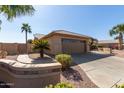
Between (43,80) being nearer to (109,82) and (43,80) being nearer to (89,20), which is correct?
(109,82)

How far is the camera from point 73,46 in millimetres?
16422

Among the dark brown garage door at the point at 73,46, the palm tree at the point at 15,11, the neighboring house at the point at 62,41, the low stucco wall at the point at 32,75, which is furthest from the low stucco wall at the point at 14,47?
the low stucco wall at the point at 32,75

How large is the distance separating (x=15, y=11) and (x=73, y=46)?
10.1 m

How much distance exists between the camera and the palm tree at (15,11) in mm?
6895

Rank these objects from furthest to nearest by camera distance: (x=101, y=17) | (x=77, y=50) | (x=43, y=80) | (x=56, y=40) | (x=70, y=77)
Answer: (x=77, y=50) → (x=56, y=40) → (x=101, y=17) → (x=70, y=77) → (x=43, y=80)

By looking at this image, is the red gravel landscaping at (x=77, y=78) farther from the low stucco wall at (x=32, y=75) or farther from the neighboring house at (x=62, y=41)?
the neighboring house at (x=62, y=41)

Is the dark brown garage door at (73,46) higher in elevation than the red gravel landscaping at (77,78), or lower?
higher

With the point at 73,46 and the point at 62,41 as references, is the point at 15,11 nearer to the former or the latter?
the point at 62,41

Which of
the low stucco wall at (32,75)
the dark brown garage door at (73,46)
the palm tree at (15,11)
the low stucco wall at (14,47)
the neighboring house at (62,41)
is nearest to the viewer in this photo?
the low stucco wall at (32,75)

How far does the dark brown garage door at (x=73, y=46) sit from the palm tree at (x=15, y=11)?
26.8 ft

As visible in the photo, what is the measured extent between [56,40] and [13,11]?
27.1 feet

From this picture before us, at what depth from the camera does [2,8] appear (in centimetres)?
688

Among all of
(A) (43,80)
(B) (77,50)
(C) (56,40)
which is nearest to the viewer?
(A) (43,80)
